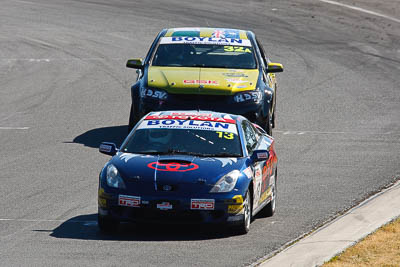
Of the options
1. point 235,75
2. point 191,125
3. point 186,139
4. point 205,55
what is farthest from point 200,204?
point 205,55

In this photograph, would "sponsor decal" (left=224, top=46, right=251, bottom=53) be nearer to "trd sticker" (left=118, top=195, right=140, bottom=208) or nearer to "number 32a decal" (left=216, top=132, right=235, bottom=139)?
"number 32a decal" (left=216, top=132, right=235, bottom=139)

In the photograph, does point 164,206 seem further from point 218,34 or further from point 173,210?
point 218,34

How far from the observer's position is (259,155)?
469 inches

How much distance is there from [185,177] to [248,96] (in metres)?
6.09

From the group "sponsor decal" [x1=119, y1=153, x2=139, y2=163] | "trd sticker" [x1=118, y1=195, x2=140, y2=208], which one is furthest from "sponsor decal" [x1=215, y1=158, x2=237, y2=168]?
"trd sticker" [x1=118, y1=195, x2=140, y2=208]

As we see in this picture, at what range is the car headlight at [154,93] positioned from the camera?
16938 millimetres

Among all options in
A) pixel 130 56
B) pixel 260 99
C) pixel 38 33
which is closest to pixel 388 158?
pixel 260 99

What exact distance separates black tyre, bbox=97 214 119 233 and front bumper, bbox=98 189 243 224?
7cm

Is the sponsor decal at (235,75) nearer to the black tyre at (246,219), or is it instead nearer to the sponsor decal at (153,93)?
the sponsor decal at (153,93)

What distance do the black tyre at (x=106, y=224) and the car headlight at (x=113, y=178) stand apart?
36 centimetres

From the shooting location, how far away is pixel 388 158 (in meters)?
16.8

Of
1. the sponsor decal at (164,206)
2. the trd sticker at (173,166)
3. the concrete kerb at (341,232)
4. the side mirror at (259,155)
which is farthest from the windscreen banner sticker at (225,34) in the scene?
the sponsor decal at (164,206)

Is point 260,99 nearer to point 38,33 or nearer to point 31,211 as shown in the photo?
point 31,211

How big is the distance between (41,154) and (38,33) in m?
15.0
